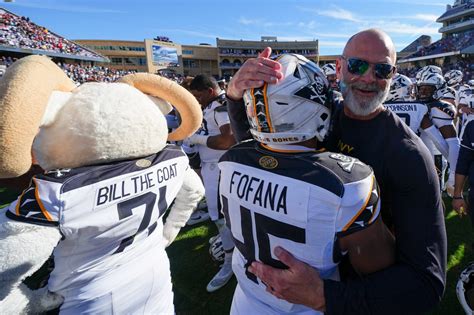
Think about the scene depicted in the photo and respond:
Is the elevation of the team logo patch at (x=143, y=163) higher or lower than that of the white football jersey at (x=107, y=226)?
higher

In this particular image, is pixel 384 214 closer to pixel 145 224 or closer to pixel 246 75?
pixel 246 75

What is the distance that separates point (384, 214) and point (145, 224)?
1.25 m

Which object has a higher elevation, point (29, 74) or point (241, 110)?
point (29, 74)

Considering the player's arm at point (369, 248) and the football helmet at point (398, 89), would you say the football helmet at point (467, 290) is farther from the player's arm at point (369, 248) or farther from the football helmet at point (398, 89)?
the football helmet at point (398, 89)

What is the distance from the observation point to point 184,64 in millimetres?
64500

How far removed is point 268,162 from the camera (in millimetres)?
1251

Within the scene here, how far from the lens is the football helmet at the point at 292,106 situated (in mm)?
1234

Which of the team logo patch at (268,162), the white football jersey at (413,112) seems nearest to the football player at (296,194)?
the team logo patch at (268,162)

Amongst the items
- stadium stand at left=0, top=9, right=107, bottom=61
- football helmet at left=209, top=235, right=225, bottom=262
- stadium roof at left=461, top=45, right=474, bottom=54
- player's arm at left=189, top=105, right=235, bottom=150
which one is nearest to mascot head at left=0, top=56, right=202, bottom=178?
player's arm at left=189, top=105, right=235, bottom=150

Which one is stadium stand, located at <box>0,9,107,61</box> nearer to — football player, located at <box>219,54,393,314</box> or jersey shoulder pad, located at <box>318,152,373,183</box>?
football player, located at <box>219,54,393,314</box>

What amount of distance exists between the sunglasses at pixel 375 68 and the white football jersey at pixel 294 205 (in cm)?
57

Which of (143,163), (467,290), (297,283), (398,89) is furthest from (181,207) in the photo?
(398,89)

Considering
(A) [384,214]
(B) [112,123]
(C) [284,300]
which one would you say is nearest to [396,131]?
(A) [384,214]

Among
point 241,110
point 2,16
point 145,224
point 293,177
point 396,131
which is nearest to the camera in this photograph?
point 293,177
